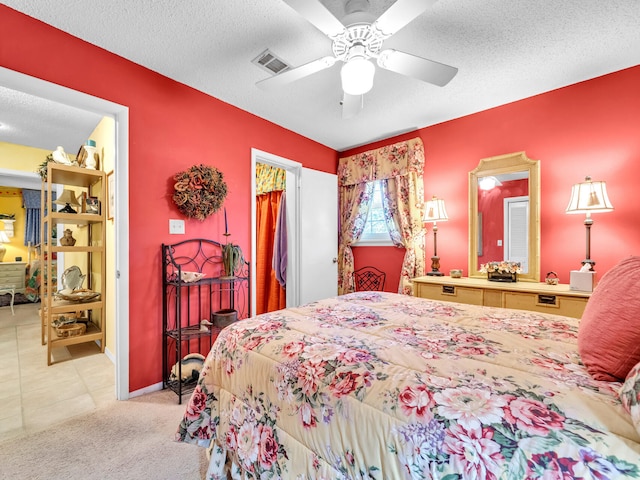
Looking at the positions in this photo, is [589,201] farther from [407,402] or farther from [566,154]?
[407,402]

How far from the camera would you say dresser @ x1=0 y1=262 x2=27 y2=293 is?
5.37 metres

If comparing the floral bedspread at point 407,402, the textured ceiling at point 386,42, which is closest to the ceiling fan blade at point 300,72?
the textured ceiling at point 386,42

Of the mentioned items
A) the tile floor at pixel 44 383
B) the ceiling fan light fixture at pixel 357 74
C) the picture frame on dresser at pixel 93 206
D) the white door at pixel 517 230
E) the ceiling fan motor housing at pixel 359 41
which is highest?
the ceiling fan motor housing at pixel 359 41

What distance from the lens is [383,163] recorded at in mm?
3816

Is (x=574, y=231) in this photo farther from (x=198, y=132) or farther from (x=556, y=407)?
(x=198, y=132)

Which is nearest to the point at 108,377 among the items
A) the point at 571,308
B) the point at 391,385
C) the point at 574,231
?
the point at 391,385

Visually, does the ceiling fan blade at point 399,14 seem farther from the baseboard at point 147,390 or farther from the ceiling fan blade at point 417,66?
the baseboard at point 147,390

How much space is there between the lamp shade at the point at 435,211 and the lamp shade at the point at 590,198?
3.54ft

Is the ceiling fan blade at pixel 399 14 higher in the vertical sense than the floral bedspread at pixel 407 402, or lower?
higher

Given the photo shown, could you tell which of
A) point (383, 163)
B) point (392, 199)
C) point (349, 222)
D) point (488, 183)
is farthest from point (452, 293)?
point (383, 163)

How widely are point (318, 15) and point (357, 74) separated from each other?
34cm

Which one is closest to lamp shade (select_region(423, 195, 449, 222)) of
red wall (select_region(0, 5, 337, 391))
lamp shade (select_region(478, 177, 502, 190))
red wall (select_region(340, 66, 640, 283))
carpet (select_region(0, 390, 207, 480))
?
red wall (select_region(340, 66, 640, 283))

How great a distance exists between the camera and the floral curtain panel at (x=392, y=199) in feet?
11.5

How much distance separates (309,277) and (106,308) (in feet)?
7.43
